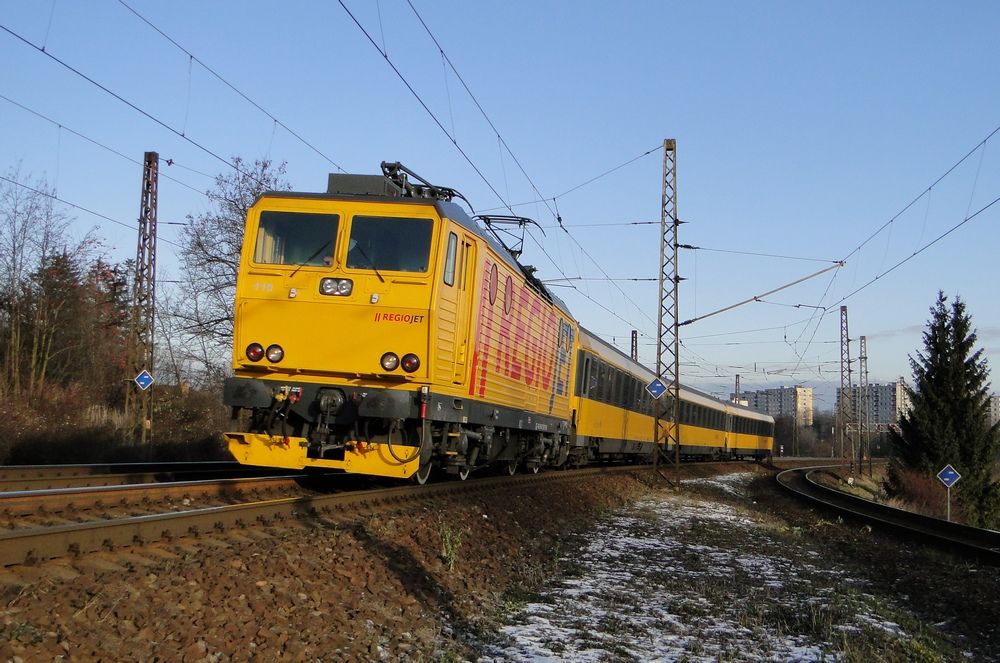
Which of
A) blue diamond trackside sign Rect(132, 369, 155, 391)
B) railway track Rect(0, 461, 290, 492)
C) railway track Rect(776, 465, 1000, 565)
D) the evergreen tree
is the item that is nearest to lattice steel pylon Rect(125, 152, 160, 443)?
blue diamond trackside sign Rect(132, 369, 155, 391)

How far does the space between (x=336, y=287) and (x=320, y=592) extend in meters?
4.73

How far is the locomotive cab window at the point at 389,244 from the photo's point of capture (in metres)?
9.91

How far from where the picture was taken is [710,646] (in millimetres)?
6312

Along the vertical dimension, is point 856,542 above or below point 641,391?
below

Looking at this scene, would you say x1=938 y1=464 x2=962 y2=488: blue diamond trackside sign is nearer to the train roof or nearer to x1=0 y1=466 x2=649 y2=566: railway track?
the train roof

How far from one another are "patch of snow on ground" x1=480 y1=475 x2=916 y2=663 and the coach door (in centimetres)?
278

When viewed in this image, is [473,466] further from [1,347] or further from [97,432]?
[1,347]

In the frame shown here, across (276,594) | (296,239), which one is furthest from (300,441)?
(276,594)

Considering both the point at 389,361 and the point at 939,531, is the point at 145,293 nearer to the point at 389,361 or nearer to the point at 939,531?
the point at 389,361

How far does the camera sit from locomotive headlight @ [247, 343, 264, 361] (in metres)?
9.81

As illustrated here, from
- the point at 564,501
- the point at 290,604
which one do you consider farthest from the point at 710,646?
the point at 564,501

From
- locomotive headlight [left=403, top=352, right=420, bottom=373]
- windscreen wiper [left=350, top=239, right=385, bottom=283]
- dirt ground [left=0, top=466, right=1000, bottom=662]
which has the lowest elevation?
dirt ground [left=0, top=466, right=1000, bottom=662]

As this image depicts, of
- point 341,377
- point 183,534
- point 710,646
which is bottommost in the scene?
point 710,646

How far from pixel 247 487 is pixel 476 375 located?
325 centimetres
